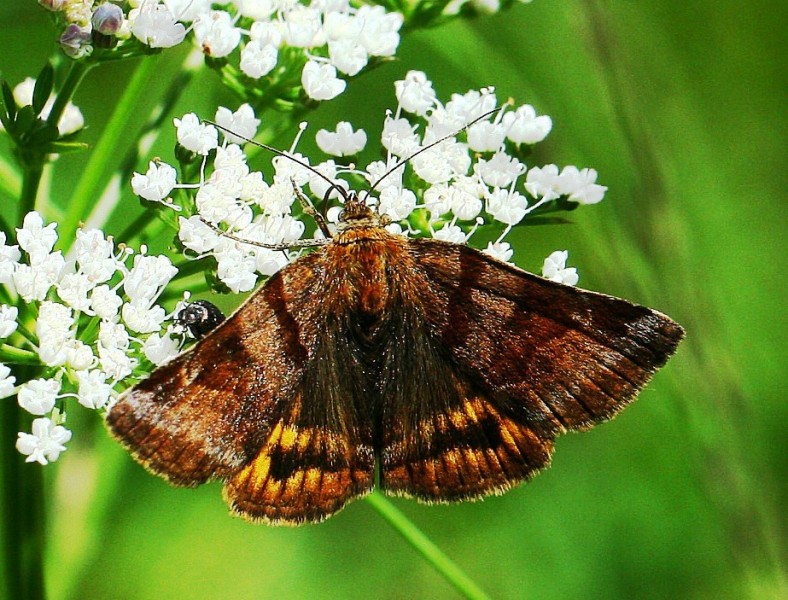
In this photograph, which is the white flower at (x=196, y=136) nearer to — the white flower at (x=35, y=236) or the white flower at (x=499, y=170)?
the white flower at (x=35, y=236)

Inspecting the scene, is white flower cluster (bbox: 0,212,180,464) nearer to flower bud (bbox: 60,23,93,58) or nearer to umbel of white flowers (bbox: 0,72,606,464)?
umbel of white flowers (bbox: 0,72,606,464)

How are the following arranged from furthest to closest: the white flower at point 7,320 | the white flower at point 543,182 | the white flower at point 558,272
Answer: the white flower at point 543,182, the white flower at point 558,272, the white flower at point 7,320

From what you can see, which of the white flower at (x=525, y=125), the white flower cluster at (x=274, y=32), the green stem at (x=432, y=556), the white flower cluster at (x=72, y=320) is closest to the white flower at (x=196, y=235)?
the white flower cluster at (x=72, y=320)

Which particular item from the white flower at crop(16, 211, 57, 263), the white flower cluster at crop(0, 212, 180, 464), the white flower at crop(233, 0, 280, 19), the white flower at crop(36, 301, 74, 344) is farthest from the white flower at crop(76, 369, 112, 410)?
the white flower at crop(233, 0, 280, 19)

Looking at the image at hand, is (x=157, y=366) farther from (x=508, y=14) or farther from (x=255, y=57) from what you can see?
(x=508, y=14)

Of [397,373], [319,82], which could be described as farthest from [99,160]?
[397,373]

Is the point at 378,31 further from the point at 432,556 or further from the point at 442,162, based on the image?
the point at 432,556

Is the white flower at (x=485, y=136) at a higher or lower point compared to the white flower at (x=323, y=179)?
higher
